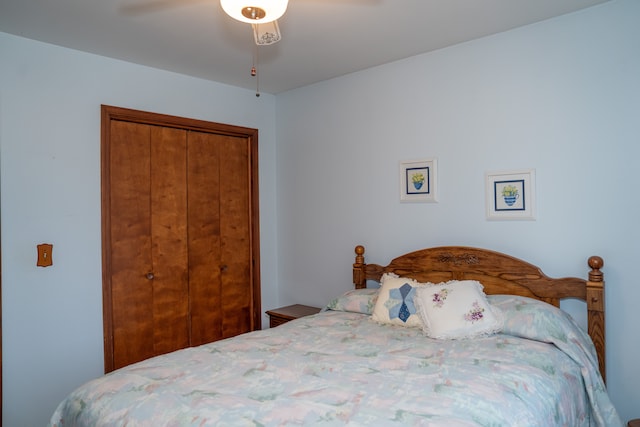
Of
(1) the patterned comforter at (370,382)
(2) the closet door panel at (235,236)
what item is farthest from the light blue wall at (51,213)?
(1) the patterned comforter at (370,382)

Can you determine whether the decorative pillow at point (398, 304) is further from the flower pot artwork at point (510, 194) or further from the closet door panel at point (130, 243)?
the closet door panel at point (130, 243)

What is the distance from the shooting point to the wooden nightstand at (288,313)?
3.44m

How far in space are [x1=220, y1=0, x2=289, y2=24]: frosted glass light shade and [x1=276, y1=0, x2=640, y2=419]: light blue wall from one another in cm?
Result: 168

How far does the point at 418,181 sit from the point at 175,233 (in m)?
1.90

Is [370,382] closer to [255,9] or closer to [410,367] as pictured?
[410,367]

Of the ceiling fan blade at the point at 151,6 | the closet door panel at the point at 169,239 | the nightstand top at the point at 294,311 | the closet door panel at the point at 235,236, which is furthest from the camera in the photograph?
the closet door panel at the point at 235,236

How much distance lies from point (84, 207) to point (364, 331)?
1.99m

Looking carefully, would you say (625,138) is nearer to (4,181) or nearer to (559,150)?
(559,150)

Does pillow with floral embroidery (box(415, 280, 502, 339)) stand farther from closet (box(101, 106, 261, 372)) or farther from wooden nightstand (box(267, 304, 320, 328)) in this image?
closet (box(101, 106, 261, 372))

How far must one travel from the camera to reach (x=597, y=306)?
2258 millimetres

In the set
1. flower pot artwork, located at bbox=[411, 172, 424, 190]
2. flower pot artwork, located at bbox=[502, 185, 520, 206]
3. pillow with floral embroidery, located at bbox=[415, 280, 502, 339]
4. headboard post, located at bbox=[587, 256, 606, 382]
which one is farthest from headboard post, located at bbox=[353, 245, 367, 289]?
headboard post, located at bbox=[587, 256, 606, 382]

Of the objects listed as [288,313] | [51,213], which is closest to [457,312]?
[288,313]

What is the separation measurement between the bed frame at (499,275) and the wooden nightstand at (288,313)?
0.54 metres

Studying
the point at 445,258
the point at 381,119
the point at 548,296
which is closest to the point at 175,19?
the point at 381,119
